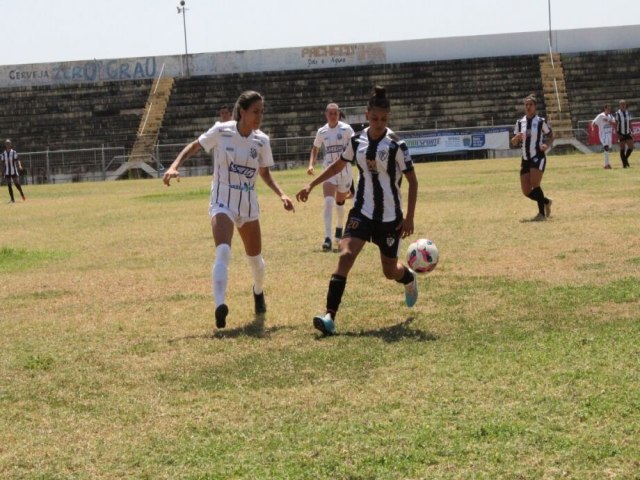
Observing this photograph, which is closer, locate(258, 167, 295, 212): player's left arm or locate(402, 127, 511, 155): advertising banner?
locate(258, 167, 295, 212): player's left arm

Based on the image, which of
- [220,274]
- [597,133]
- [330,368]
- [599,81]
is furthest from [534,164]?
[599,81]

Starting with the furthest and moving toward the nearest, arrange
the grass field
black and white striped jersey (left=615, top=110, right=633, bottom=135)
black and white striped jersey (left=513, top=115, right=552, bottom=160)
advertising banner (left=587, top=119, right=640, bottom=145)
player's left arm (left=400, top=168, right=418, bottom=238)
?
advertising banner (left=587, top=119, right=640, bottom=145) < black and white striped jersey (left=615, top=110, right=633, bottom=135) < black and white striped jersey (left=513, top=115, right=552, bottom=160) < player's left arm (left=400, top=168, right=418, bottom=238) < the grass field

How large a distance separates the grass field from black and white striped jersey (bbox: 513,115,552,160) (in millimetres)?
3623

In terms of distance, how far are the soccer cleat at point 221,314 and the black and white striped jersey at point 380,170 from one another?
1.35 meters

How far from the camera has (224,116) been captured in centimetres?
1510

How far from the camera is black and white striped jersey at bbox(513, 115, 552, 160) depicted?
17625 mm

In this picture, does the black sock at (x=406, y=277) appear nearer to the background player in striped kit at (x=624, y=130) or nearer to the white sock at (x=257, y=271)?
the white sock at (x=257, y=271)

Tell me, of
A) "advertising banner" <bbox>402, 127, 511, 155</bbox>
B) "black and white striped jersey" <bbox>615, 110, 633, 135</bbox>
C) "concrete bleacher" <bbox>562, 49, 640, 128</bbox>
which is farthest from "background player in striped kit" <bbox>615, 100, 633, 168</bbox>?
"concrete bleacher" <bbox>562, 49, 640, 128</bbox>

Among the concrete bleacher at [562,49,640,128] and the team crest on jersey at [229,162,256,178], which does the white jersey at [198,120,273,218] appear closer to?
the team crest on jersey at [229,162,256,178]

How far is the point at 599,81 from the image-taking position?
54094mm

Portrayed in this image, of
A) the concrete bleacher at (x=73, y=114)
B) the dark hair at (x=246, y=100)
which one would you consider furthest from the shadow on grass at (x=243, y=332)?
the concrete bleacher at (x=73, y=114)

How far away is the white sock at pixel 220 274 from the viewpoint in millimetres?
8602

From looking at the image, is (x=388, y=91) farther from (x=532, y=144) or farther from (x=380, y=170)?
(x=380, y=170)

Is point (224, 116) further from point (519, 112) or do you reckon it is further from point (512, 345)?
point (519, 112)
